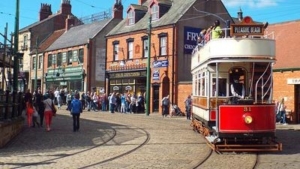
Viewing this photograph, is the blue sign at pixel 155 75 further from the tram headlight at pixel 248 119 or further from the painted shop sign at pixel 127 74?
the tram headlight at pixel 248 119

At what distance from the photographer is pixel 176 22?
3519cm

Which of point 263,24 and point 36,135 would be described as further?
point 36,135

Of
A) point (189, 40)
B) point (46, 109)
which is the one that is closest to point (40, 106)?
point (46, 109)

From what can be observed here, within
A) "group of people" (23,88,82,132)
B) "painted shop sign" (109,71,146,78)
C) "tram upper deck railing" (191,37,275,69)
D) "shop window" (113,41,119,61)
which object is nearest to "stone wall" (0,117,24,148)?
"group of people" (23,88,82,132)

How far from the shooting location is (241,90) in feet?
48.2

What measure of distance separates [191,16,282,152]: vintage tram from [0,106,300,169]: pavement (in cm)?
97

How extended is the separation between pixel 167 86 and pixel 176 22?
4990 millimetres

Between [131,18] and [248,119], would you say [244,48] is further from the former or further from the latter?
[131,18]

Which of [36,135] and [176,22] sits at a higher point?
[176,22]

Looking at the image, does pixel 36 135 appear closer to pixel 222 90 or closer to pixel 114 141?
pixel 114 141

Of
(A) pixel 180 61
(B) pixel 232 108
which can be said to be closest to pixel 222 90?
(B) pixel 232 108

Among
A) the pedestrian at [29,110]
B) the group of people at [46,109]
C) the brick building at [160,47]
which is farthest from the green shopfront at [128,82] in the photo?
the pedestrian at [29,110]

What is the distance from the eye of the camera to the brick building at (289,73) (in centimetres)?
2647

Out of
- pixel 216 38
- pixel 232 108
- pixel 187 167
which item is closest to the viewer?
pixel 187 167
